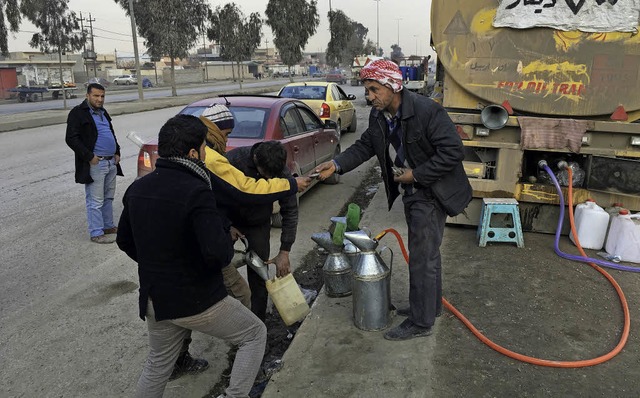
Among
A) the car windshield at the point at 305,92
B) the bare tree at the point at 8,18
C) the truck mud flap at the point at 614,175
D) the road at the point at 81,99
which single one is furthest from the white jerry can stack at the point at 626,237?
the bare tree at the point at 8,18

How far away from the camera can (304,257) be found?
18.0ft

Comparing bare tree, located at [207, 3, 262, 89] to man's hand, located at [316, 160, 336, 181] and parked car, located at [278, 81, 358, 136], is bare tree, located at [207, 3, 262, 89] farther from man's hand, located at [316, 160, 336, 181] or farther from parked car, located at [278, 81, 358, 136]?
man's hand, located at [316, 160, 336, 181]

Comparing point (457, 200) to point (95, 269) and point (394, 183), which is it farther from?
point (95, 269)

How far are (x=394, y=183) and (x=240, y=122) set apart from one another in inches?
132

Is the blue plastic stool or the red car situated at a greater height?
the red car

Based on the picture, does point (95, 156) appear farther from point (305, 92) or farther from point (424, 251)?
point (305, 92)

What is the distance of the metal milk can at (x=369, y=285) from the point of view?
3.38 metres

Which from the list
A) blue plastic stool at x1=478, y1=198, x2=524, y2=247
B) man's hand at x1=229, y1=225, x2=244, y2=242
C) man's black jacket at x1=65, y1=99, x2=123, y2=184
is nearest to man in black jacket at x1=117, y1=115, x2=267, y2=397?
man's hand at x1=229, y1=225, x2=244, y2=242

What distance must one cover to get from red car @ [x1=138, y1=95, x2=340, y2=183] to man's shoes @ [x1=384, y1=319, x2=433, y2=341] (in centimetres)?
324

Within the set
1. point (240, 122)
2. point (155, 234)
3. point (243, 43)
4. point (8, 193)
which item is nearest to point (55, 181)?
point (8, 193)

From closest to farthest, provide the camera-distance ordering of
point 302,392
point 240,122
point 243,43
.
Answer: point 302,392
point 240,122
point 243,43

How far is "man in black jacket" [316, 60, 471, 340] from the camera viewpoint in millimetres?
3070

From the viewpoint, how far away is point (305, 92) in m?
13.6

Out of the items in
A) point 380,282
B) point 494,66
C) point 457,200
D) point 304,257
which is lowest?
point 304,257
